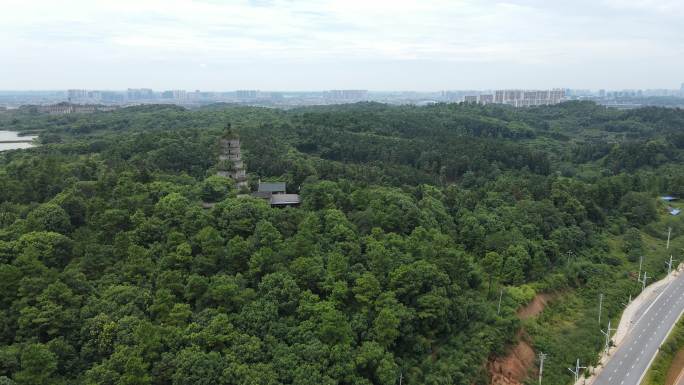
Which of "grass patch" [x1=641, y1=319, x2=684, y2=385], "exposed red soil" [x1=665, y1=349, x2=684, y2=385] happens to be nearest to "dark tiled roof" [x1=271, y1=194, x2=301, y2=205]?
"grass patch" [x1=641, y1=319, x2=684, y2=385]

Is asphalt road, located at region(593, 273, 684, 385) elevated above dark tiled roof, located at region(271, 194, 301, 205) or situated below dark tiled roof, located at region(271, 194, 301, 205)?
below

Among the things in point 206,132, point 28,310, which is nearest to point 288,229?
point 28,310

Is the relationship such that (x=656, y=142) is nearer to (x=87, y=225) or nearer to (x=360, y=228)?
(x=360, y=228)

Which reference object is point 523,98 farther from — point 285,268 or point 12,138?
point 285,268

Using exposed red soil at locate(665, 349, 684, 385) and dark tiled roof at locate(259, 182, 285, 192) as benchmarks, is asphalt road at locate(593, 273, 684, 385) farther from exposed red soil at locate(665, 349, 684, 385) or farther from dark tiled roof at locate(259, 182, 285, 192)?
dark tiled roof at locate(259, 182, 285, 192)

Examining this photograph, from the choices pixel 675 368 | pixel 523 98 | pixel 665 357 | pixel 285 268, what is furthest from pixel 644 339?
pixel 523 98

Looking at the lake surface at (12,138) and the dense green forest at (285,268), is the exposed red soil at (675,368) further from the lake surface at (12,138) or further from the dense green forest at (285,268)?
the lake surface at (12,138)
